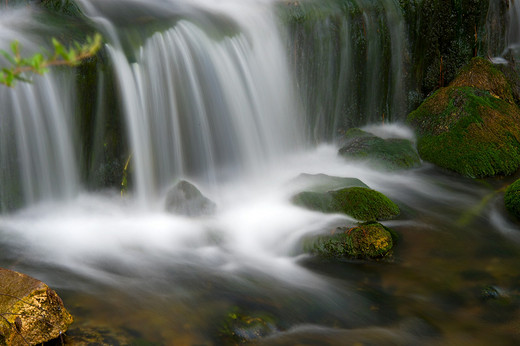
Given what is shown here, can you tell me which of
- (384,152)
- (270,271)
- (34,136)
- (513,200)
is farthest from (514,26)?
(34,136)

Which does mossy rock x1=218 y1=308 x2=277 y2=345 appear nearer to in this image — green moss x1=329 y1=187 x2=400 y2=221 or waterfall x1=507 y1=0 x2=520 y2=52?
green moss x1=329 y1=187 x2=400 y2=221

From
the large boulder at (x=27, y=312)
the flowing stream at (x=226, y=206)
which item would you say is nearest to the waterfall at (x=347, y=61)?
the flowing stream at (x=226, y=206)

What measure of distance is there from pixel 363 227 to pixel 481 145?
361 cm

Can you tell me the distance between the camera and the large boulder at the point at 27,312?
3082 mm

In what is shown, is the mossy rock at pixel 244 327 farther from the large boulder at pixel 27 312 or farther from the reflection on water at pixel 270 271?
the large boulder at pixel 27 312

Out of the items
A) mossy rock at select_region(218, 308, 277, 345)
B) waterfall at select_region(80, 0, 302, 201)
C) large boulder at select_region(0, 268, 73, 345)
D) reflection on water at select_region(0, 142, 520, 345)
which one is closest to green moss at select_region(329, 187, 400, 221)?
reflection on water at select_region(0, 142, 520, 345)

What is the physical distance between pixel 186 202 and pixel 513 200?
394cm

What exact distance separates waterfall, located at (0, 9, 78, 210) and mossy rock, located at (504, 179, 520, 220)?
5233 millimetres

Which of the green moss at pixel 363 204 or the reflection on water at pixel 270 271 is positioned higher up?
the green moss at pixel 363 204

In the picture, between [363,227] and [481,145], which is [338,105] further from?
[363,227]

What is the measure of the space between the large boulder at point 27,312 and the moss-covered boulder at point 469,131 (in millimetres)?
6011

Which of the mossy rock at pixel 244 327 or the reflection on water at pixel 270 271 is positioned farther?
the reflection on water at pixel 270 271

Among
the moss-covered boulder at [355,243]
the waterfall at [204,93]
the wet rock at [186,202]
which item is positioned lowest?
the moss-covered boulder at [355,243]

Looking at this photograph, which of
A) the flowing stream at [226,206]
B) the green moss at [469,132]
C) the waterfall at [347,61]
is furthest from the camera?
the waterfall at [347,61]
